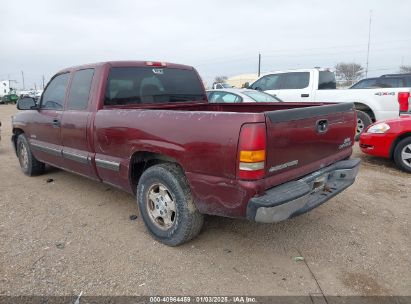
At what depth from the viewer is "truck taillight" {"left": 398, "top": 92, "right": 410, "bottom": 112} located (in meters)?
7.56

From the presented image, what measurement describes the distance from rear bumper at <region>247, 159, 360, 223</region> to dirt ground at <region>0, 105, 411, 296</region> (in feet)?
1.84

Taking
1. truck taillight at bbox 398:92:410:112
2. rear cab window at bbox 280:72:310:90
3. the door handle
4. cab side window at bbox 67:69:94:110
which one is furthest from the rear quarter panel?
rear cab window at bbox 280:72:310:90

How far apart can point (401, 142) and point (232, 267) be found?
4358 mm

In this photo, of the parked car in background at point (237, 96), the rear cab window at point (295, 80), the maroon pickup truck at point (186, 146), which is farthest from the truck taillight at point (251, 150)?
the rear cab window at point (295, 80)

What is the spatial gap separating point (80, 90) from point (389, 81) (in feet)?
34.7

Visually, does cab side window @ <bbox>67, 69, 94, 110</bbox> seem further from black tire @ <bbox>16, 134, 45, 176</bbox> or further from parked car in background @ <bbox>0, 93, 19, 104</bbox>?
parked car in background @ <bbox>0, 93, 19, 104</bbox>

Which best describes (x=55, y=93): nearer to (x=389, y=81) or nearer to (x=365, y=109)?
(x=365, y=109)

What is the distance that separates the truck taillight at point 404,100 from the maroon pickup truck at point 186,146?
182 inches

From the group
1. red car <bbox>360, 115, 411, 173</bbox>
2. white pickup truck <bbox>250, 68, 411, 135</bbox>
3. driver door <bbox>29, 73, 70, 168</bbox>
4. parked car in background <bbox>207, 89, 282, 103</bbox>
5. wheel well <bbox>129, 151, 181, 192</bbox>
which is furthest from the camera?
white pickup truck <bbox>250, 68, 411, 135</bbox>

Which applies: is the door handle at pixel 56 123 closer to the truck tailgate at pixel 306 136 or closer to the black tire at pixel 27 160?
the black tire at pixel 27 160

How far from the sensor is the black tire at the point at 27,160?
571 centimetres

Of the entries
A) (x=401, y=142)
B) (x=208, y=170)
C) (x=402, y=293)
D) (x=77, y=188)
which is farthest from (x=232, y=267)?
(x=401, y=142)

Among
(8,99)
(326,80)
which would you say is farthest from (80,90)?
(8,99)

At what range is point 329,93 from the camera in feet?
28.9
